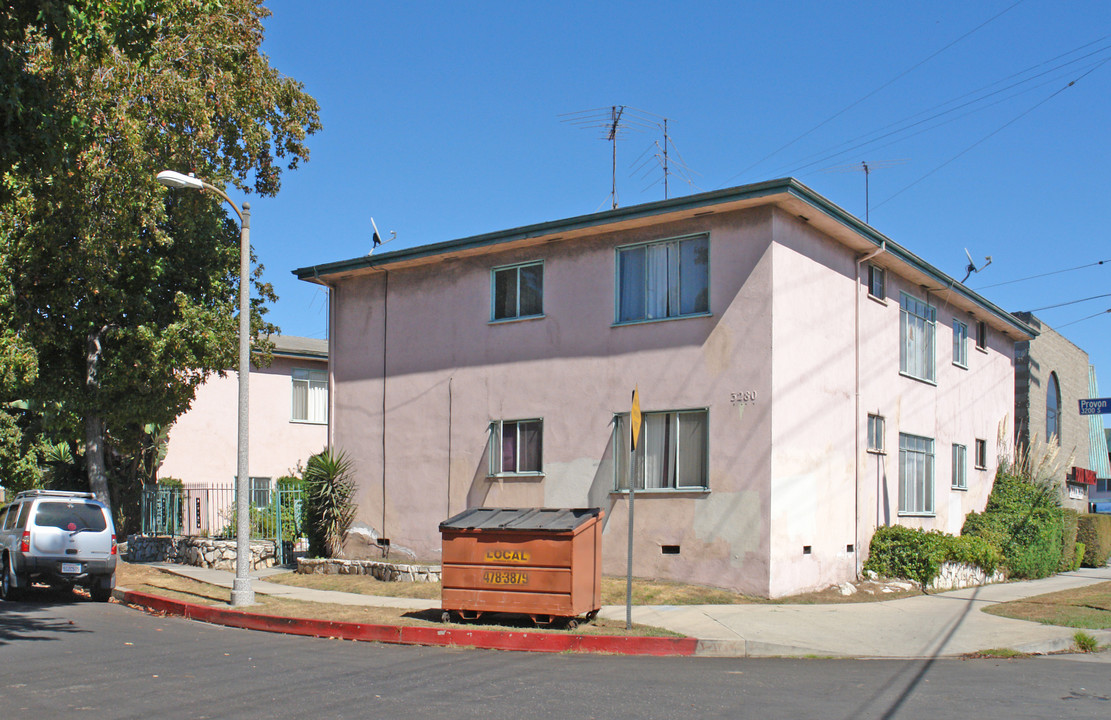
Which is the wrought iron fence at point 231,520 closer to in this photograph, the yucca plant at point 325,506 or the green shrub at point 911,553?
the yucca plant at point 325,506

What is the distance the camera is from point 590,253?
1786 cm

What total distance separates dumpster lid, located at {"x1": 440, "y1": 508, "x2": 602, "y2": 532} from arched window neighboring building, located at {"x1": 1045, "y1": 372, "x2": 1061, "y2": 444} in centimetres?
2363

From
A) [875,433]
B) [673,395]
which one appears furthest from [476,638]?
[875,433]

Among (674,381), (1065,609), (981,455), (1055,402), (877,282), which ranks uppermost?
(877,282)

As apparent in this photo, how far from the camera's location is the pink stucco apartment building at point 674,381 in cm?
1577

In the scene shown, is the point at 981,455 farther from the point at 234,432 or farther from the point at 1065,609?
the point at 234,432

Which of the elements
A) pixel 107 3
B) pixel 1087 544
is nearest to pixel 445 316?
pixel 107 3

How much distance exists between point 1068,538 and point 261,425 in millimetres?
24024

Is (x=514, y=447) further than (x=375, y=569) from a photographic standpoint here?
Yes

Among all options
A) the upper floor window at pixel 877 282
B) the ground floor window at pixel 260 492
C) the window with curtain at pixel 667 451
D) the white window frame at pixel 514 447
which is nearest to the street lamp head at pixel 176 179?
the white window frame at pixel 514 447

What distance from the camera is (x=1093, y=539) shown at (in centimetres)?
2644

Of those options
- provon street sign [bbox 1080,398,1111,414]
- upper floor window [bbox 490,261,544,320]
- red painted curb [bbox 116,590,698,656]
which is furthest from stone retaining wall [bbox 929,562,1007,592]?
provon street sign [bbox 1080,398,1111,414]

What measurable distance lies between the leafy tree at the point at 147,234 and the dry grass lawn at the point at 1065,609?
15.7m

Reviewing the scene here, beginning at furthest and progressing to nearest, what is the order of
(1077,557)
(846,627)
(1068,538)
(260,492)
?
(260,492)
(1077,557)
(1068,538)
(846,627)
